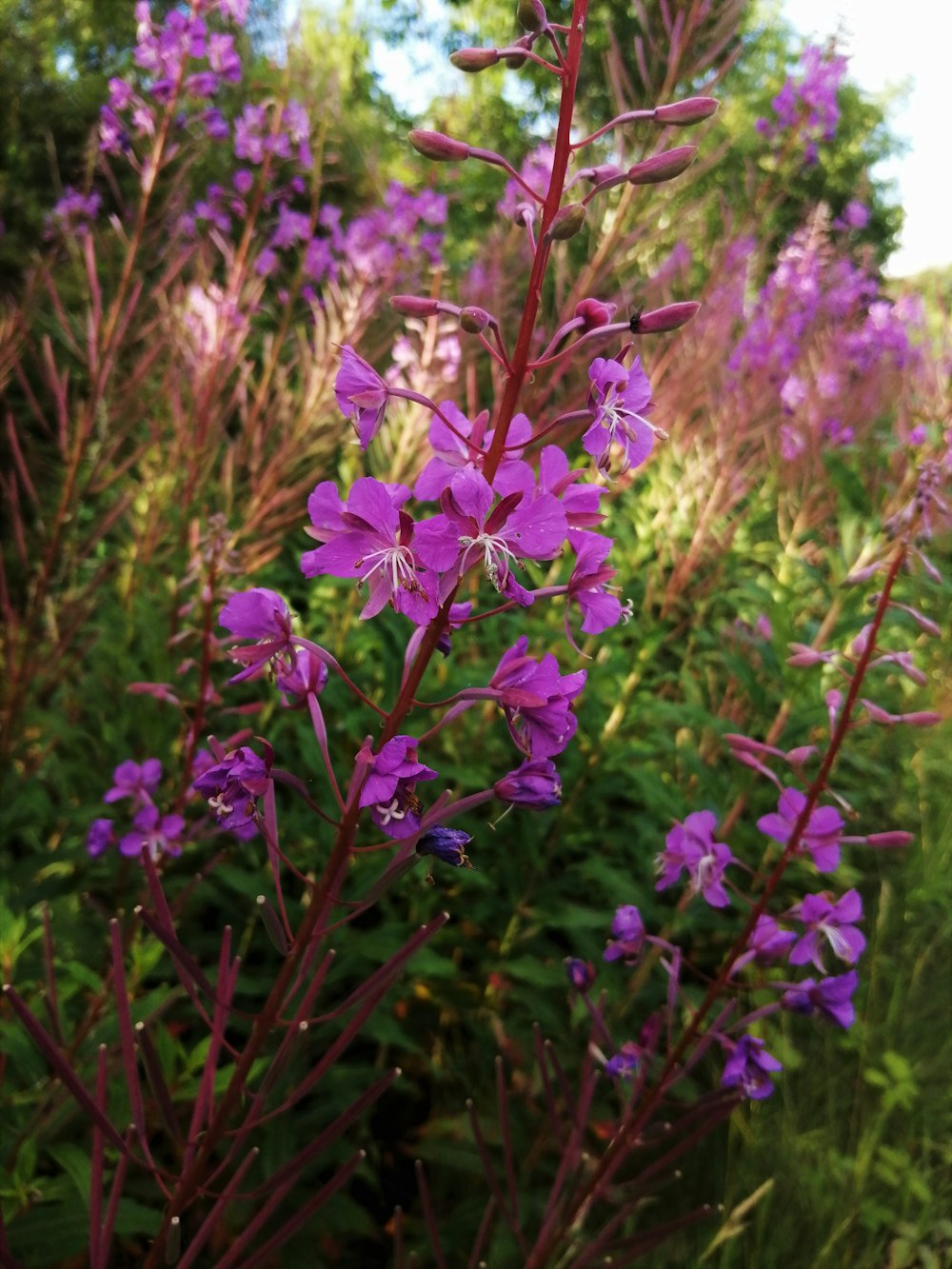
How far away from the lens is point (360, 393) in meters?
1.01

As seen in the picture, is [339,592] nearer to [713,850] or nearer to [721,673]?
[721,673]

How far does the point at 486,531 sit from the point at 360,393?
10.0 inches

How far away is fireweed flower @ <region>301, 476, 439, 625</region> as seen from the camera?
3.02 ft

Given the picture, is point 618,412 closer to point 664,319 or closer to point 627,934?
point 664,319

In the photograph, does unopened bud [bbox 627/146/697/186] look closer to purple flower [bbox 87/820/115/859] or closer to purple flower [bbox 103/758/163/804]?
purple flower [bbox 103/758/163/804]

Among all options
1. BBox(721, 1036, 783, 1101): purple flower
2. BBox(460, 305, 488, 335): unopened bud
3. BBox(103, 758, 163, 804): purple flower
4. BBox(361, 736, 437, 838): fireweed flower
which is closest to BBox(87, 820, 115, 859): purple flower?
BBox(103, 758, 163, 804): purple flower

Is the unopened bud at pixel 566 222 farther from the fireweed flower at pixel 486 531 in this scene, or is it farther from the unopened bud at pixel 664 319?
the fireweed flower at pixel 486 531

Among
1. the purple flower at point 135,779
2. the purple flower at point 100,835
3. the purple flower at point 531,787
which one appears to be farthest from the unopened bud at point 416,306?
the purple flower at point 100,835

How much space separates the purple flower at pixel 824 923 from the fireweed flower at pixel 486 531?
100 centimetres

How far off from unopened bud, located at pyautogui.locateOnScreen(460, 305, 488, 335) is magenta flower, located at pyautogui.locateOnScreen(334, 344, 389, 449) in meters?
0.12

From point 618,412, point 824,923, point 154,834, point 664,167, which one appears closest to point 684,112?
point 664,167

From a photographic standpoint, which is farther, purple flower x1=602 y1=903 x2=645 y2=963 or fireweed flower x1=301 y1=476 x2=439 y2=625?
purple flower x1=602 y1=903 x2=645 y2=963

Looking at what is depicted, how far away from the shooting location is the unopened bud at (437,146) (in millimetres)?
1075

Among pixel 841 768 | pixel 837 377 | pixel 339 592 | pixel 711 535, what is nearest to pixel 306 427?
pixel 339 592
